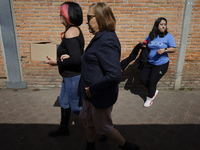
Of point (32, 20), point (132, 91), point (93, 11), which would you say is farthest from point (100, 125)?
point (32, 20)

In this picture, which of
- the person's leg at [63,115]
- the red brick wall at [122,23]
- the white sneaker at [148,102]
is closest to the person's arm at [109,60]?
the person's leg at [63,115]

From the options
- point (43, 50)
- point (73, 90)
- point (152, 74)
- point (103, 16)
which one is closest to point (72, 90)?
point (73, 90)

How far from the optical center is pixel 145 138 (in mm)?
2740

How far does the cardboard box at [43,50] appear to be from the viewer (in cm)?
207

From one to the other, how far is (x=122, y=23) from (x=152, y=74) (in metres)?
1.58

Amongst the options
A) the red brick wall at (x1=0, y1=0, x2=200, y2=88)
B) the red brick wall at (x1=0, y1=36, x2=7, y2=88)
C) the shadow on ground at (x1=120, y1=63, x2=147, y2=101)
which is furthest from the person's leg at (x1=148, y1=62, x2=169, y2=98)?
the red brick wall at (x1=0, y1=36, x2=7, y2=88)

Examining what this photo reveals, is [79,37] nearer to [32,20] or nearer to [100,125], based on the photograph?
[100,125]

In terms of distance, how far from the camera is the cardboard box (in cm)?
207

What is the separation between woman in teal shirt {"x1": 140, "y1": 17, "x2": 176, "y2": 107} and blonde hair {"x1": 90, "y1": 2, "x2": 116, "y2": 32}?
208 centimetres

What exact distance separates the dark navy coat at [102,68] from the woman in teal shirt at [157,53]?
2.11 meters

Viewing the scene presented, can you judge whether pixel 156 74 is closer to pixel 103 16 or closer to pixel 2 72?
pixel 103 16

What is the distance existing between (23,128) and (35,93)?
163cm

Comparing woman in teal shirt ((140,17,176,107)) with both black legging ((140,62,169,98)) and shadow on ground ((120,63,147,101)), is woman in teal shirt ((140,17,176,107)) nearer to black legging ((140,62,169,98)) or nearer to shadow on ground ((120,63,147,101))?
black legging ((140,62,169,98))

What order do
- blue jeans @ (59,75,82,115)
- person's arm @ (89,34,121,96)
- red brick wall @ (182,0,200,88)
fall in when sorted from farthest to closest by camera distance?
red brick wall @ (182,0,200,88) → blue jeans @ (59,75,82,115) → person's arm @ (89,34,121,96)
